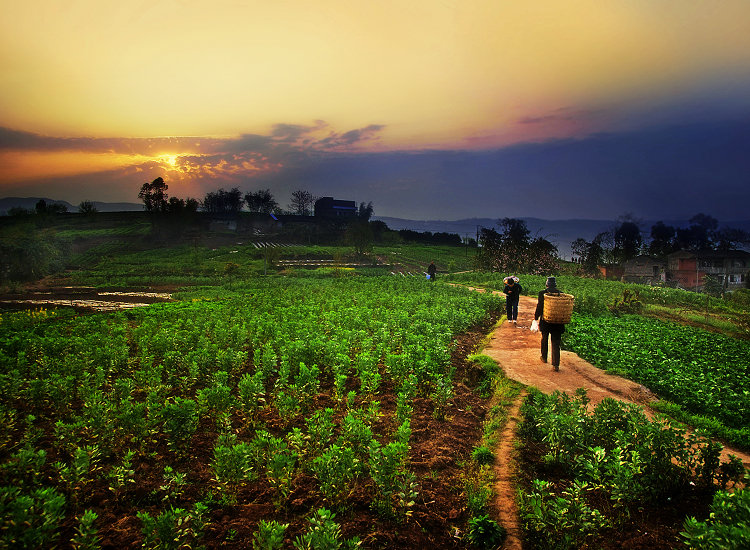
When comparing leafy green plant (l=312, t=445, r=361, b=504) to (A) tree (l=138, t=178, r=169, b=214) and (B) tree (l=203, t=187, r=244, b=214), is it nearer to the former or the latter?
(A) tree (l=138, t=178, r=169, b=214)

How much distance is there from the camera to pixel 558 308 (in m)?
10.0

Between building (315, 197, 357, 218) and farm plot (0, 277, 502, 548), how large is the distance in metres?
91.3

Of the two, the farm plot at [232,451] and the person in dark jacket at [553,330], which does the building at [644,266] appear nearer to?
the person in dark jacket at [553,330]

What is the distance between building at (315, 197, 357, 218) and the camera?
10267cm

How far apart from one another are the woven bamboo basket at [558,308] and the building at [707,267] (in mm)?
63776

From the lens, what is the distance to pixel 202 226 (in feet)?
262

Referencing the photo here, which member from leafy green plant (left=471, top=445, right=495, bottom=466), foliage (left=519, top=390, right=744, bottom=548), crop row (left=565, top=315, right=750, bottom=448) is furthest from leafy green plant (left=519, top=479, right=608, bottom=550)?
crop row (left=565, top=315, right=750, bottom=448)

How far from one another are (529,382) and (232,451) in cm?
717

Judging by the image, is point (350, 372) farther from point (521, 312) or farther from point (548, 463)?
point (521, 312)

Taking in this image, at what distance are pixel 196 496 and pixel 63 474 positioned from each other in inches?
65.1

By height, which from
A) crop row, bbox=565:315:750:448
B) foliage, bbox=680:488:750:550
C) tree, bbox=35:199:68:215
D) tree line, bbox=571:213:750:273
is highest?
tree, bbox=35:199:68:215

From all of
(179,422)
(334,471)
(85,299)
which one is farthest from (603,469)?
(85,299)

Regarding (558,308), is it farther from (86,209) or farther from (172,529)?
(86,209)

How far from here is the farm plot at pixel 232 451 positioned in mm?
4735
